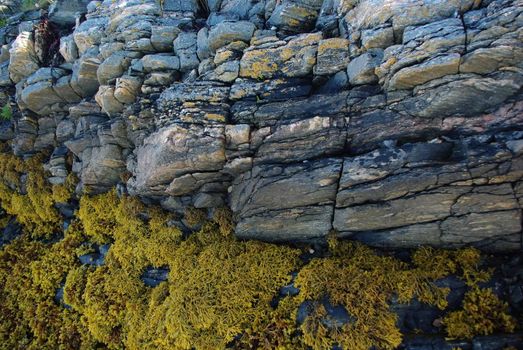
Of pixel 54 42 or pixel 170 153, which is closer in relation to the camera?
pixel 170 153

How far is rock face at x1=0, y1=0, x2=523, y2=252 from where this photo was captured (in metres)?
6.96

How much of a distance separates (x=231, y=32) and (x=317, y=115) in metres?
4.27

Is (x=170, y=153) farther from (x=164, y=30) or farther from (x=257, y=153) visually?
(x=164, y=30)

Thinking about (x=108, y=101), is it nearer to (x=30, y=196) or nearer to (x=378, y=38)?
(x=30, y=196)

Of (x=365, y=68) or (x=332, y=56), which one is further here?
(x=332, y=56)

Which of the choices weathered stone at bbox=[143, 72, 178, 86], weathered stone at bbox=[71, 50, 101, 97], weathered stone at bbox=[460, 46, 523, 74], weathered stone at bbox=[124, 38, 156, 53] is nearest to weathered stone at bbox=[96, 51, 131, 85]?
weathered stone at bbox=[124, 38, 156, 53]

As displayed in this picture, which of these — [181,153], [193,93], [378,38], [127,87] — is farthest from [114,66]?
[378,38]

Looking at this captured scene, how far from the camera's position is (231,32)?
10180 mm

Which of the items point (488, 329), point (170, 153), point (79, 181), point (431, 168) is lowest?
point (79, 181)

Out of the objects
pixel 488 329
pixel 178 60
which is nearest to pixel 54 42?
pixel 178 60

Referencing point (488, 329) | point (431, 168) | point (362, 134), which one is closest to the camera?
point (488, 329)

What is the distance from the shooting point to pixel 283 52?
30.7 feet

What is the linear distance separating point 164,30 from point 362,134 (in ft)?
27.3

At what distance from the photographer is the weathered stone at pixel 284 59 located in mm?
9133
